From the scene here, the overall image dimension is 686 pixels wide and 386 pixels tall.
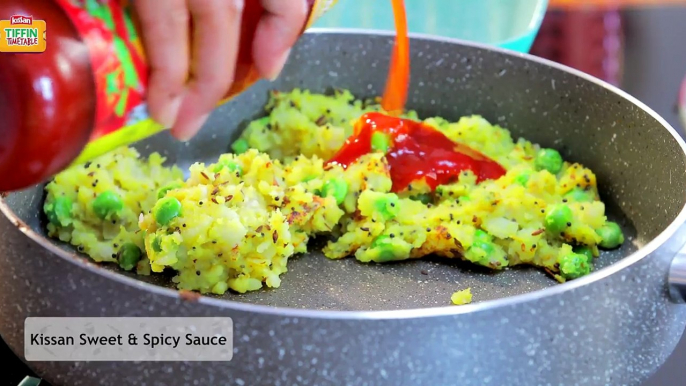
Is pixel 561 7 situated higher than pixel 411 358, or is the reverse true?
pixel 561 7

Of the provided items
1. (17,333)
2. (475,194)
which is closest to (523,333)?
(475,194)

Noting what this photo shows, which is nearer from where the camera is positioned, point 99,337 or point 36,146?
point 36,146

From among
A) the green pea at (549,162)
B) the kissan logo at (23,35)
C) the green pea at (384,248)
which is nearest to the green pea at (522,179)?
the green pea at (549,162)

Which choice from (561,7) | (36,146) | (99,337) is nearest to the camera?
(36,146)

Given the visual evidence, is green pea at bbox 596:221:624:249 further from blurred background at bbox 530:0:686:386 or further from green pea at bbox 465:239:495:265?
blurred background at bbox 530:0:686:386

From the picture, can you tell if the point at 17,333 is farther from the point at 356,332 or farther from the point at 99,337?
the point at 356,332

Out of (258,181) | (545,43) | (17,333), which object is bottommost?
(17,333)

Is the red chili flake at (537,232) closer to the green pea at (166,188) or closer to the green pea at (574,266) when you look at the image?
the green pea at (574,266)
